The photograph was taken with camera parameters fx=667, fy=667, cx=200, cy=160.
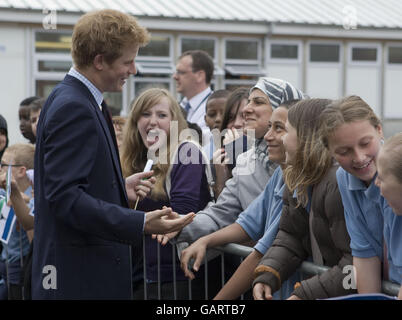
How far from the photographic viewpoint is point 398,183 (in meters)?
2.16

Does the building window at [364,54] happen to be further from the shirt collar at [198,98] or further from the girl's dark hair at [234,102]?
the girl's dark hair at [234,102]

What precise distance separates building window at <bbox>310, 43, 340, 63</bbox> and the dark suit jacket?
1685 cm

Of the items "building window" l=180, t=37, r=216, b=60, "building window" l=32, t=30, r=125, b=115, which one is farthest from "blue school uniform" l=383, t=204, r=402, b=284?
"building window" l=180, t=37, r=216, b=60

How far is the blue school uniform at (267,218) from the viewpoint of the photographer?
2932 mm

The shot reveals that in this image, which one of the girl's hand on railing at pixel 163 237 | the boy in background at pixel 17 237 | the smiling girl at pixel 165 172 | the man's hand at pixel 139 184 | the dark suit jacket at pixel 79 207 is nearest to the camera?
the dark suit jacket at pixel 79 207

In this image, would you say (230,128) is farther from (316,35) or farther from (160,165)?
(316,35)

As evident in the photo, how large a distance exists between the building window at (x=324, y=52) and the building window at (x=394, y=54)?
1760mm

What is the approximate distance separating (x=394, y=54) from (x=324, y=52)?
246 centimetres

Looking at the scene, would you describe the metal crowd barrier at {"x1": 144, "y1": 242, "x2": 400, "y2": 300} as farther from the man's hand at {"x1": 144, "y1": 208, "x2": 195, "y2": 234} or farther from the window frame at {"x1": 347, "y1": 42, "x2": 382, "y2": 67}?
the window frame at {"x1": 347, "y1": 42, "x2": 382, "y2": 67}

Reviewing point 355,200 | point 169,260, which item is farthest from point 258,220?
point 355,200

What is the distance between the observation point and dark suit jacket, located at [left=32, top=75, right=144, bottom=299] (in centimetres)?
247

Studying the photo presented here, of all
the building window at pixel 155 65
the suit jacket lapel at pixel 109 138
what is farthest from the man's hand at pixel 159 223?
the building window at pixel 155 65
